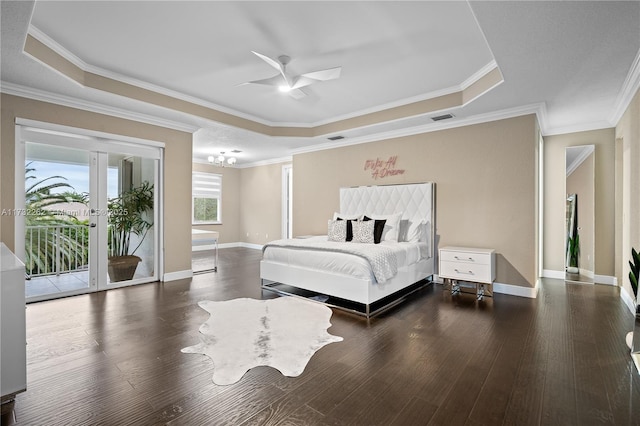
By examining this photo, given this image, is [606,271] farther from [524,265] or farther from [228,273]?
[228,273]

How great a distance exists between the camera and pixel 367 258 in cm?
344

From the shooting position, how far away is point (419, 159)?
527 cm

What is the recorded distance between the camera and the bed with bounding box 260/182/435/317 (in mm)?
3506

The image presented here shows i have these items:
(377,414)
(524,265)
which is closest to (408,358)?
(377,414)

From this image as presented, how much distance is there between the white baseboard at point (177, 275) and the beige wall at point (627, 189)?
623cm

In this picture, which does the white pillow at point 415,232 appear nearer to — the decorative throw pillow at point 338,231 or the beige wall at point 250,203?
the decorative throw pillow at point 338,231

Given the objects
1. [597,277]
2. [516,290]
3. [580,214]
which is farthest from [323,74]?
[597,277]

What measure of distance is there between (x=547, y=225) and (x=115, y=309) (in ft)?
22.5

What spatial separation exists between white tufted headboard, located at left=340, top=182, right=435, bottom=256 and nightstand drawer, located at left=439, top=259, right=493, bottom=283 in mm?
654

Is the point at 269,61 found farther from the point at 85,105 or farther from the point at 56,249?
the point at 56,249

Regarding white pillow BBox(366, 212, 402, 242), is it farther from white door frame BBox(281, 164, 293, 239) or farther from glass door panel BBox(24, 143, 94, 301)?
glass door panel BBox(24, 143, 94, 301)

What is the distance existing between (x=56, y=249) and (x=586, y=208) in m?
8.08

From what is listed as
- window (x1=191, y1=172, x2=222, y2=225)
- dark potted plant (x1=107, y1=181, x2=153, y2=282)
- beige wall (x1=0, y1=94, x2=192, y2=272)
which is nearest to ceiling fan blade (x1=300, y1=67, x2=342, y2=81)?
beige wall (x1=0, y1=94, x2=192, y2=272)

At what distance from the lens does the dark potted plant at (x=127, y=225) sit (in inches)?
180
